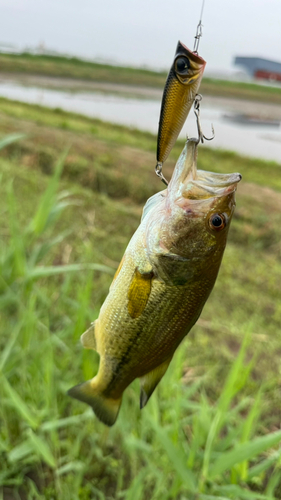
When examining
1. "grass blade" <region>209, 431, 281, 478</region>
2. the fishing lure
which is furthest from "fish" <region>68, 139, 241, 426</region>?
"grass blade" <region>209, 431, 281, 478</region>

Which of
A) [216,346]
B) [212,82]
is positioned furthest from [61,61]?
[216,346]

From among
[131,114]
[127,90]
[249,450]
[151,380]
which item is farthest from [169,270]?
[127,90]

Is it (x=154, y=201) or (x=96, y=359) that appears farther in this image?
(x=96, y=359)

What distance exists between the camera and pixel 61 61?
25438 mm

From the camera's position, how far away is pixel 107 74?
1046 inches

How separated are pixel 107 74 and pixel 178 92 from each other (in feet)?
92.8

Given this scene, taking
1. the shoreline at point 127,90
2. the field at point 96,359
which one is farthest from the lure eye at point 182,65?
the shoreline at point 127,90

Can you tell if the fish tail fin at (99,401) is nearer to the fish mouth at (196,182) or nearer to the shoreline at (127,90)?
the fish mouth at (196,182)

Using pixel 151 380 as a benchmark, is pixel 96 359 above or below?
below

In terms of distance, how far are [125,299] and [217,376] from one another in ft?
A: 7.39

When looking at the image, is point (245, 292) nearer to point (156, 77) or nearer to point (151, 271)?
point (151, 271)

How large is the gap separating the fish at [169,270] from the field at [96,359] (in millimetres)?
619

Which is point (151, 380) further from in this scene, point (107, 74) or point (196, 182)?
point (107, 74)

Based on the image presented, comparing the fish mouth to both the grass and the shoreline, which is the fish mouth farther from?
the grass
